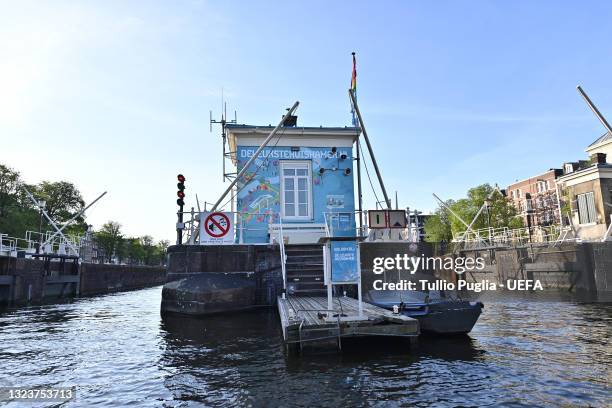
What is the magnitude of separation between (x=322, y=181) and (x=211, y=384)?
50.2 ft

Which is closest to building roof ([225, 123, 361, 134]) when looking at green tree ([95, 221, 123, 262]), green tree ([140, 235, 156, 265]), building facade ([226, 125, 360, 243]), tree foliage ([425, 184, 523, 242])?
building facade ([226, 125, 360, 243])

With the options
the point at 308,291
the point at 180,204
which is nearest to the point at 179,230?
the point at 180,204

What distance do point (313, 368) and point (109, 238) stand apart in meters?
86.9

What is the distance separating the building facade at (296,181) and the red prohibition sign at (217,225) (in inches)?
99.2

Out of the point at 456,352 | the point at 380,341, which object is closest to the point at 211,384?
the point at 380,341

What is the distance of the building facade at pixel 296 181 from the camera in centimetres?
2086

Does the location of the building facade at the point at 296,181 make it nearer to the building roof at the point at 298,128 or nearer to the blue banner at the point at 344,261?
the building roof at the point at 298,128

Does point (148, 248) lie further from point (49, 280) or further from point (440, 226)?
point (49, 280)

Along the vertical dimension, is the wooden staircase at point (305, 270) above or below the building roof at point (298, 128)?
below

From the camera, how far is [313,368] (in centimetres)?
822

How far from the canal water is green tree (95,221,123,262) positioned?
77.6 metres

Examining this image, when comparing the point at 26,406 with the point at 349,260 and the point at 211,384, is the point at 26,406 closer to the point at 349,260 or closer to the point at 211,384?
the point at 211,384

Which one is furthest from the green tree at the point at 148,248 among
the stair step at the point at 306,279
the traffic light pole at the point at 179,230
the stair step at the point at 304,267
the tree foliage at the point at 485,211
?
the stair step at the point at 306,279

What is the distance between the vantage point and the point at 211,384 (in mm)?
7406
